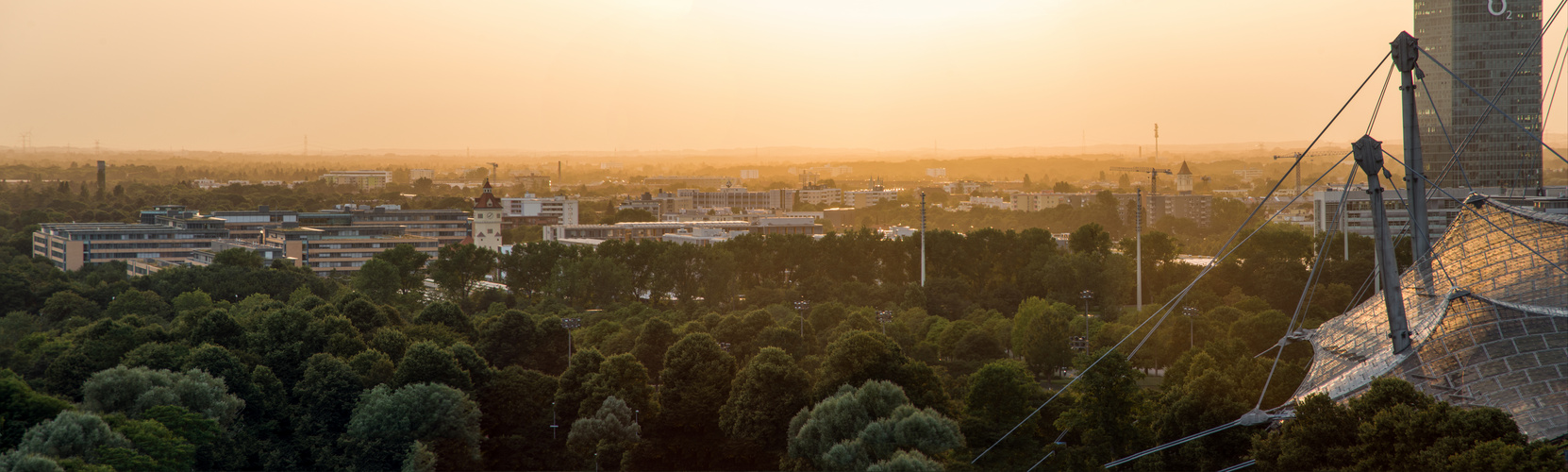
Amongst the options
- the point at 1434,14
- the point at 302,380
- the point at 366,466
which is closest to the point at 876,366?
the point at 366,466

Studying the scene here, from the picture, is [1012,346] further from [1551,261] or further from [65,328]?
[65,328]

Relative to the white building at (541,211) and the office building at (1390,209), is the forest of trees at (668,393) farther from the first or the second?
the white building at (541,211)

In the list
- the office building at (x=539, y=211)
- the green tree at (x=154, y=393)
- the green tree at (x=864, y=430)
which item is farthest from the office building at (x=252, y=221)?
the green tree at (x=864, y=430)

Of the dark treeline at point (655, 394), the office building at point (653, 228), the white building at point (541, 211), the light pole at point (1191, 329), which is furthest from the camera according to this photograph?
the white building at point (541, 211)

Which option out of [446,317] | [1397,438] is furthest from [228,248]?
[1397,438]

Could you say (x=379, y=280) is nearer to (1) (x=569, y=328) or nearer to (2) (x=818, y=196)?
(1) (x=569, y=328)

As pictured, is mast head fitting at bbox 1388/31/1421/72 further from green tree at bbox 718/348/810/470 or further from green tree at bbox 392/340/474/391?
green tree at bbox 392/340/474/391

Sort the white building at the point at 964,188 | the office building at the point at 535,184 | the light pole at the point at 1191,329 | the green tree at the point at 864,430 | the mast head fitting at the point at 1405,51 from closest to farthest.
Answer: the mast head fitting at the point at 1405,51, the green tree at the point at 864,430, the light pole at the point at 1191,329, the white building at the point at 964,188, the office building at the point at 535,184

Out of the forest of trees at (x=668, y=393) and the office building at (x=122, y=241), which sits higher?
the office building at (x=122, y=241)
